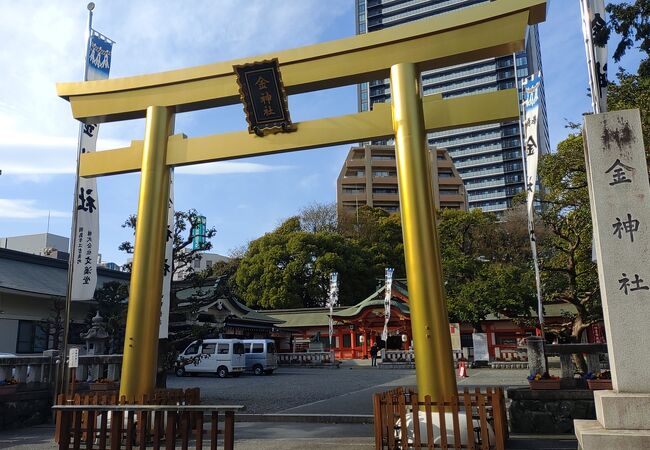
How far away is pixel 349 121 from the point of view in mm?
8516

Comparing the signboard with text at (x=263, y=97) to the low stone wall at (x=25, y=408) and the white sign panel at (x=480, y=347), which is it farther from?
the white sign panel at (x=480, y=347)

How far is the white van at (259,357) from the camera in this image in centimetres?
2691

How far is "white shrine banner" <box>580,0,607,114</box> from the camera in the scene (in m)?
6.64

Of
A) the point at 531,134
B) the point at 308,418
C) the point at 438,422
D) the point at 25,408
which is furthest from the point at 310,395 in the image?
the point at 531,134

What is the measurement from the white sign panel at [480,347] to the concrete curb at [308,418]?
17868 millimetres

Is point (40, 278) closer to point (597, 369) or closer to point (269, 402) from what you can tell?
point (269, 402)

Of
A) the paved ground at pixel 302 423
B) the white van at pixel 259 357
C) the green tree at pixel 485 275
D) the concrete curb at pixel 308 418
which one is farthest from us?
the white van at pixel 259 357

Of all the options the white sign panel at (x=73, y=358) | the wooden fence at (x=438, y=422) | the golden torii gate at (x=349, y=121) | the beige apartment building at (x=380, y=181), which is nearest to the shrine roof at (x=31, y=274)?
the white sign panel at (x=73, y=358)

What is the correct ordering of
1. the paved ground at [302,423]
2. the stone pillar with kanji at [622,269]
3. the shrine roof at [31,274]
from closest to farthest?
the stone pillar with kanji at [622,269] < the paved ground at [302,423] < the shrine roof at [31,274]

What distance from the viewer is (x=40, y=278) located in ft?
71.5

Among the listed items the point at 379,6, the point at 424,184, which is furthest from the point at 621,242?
the point at 379,6

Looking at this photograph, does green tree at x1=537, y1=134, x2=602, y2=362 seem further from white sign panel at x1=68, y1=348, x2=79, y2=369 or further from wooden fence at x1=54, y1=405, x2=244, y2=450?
white sign panel at x1=68, y1=348, x2=79, y2=369

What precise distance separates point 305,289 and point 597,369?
34798 millimetres

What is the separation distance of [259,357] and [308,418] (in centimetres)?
1706
